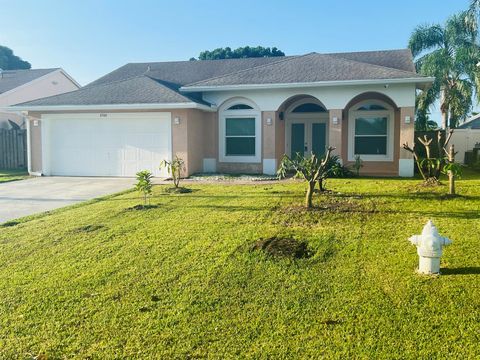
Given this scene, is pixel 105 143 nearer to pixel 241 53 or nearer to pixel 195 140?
pixel 195 140

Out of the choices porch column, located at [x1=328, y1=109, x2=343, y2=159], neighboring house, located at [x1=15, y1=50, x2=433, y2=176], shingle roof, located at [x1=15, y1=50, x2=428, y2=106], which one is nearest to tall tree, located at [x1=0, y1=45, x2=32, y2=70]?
shingle roof, located at [x1=15, y1=50, x2=428, y2=106]

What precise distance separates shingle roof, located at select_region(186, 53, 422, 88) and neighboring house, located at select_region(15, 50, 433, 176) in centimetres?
4

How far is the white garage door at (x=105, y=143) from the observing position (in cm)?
1659

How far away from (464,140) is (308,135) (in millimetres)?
9271

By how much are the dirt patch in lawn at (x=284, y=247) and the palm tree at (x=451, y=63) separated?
1949 cm

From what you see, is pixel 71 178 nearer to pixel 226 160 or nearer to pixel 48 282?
pixel 226 160

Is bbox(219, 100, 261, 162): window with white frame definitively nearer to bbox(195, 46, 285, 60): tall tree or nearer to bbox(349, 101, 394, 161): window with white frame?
bbox(349, 101, 394, 161): window with white frame

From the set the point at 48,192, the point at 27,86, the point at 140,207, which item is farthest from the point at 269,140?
the point at 27,86

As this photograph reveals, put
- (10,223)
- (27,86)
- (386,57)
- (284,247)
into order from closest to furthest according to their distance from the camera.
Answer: (284,247) < (10,223) < (386,57) < (27,86)

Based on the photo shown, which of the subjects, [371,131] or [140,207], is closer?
[140,207]

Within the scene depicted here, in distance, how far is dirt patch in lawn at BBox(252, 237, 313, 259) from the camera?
6.48 m

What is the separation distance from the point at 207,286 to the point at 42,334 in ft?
6.22

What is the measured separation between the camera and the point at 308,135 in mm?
19188

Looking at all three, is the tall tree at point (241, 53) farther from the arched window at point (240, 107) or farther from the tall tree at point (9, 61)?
the arched window at point (240, 107)
